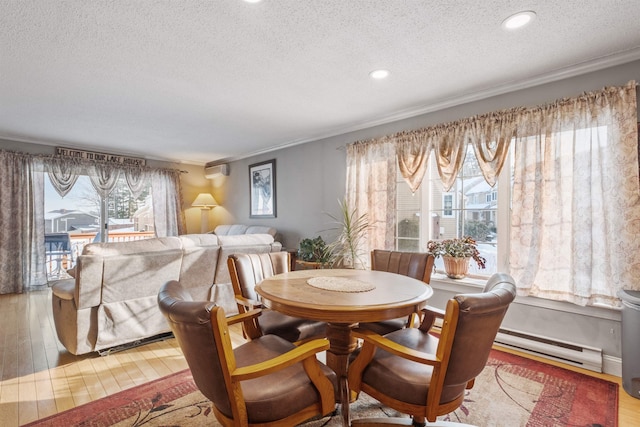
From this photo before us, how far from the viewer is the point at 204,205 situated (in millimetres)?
6648

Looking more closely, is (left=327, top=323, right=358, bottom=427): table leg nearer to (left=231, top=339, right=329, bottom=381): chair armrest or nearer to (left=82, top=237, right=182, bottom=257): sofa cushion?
(left=231, top=339, right=329, bottom=381): chair armrest

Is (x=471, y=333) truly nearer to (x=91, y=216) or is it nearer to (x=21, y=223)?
(x=21, y=223)

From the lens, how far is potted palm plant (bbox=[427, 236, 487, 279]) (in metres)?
3.12

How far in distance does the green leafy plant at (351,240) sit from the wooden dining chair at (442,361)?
2327 mm

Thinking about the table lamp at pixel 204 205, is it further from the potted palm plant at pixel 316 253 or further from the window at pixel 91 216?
the potted palm plant at pixel 316 253

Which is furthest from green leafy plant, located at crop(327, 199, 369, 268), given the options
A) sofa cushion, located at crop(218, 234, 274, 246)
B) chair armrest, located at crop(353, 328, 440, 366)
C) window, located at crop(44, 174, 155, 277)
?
window, located at crop(44, 174, 155, 277)

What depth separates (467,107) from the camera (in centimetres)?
321

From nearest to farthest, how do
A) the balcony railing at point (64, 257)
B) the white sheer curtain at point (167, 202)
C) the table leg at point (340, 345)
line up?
the table leg at point (340, 345)
the balcony railing at point (64, 257)
the white sheer curtain at point (167, 202)

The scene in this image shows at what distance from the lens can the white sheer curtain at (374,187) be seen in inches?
148

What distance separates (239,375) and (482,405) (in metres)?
1.67

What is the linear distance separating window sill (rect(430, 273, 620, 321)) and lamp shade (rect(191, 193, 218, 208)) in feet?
16.3

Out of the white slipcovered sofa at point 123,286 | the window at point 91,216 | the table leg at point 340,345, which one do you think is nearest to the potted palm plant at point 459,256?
the table leg at point 340,345

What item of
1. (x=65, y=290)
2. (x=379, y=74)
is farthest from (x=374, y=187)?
(x=65, y=290)

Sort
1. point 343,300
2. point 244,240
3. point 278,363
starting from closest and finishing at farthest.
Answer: point 278,363
point 343,300
point 244,240
